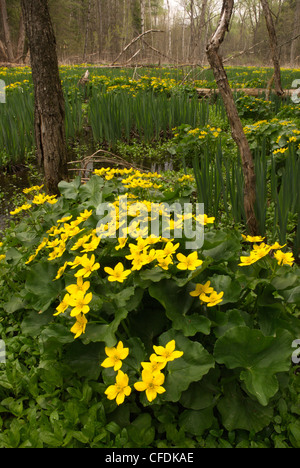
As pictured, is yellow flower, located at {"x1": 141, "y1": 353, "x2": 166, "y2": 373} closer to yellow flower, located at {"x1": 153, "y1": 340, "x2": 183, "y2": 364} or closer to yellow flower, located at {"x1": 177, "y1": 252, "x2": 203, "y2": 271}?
yellow flower, located at {"x1": 153, "y1": 340, "x2": 183, "y2": 364}

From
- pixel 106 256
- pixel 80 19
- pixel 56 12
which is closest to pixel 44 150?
pixel 106 256

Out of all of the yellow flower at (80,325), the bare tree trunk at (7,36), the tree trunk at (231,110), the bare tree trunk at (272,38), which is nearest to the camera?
the yellow flower at (80,325)

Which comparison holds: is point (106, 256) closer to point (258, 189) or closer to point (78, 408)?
point (78, 408)

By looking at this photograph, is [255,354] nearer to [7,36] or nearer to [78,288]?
[78,288]

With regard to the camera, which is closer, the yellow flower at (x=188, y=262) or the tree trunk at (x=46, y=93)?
the yellow flower at (x=188, y=262)

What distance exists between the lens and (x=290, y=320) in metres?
1.09

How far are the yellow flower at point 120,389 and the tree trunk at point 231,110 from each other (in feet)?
3.97

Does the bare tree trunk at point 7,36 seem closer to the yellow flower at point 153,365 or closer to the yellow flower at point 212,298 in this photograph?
the yellow flower at point 212,298

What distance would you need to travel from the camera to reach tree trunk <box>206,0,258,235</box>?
164cm

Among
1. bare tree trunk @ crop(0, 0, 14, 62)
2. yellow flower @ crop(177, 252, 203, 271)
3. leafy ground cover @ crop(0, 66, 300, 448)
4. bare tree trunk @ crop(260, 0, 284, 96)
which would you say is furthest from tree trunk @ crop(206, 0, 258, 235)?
bare tree trunk @ crop(0, 0, 14, 62)

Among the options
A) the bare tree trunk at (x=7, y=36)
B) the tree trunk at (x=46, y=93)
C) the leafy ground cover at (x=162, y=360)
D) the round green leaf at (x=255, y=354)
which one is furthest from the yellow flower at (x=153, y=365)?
the bare tree trunk at (x=7, y=36)

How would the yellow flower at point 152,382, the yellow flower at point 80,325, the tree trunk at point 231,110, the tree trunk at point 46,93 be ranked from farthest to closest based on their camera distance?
the tree trunk at point 46,93 → the tree trunk at point 231,110 → the yellow flower at point 80,325 → the yellow flower at point 152,382

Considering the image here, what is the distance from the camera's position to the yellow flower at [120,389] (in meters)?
0.87
